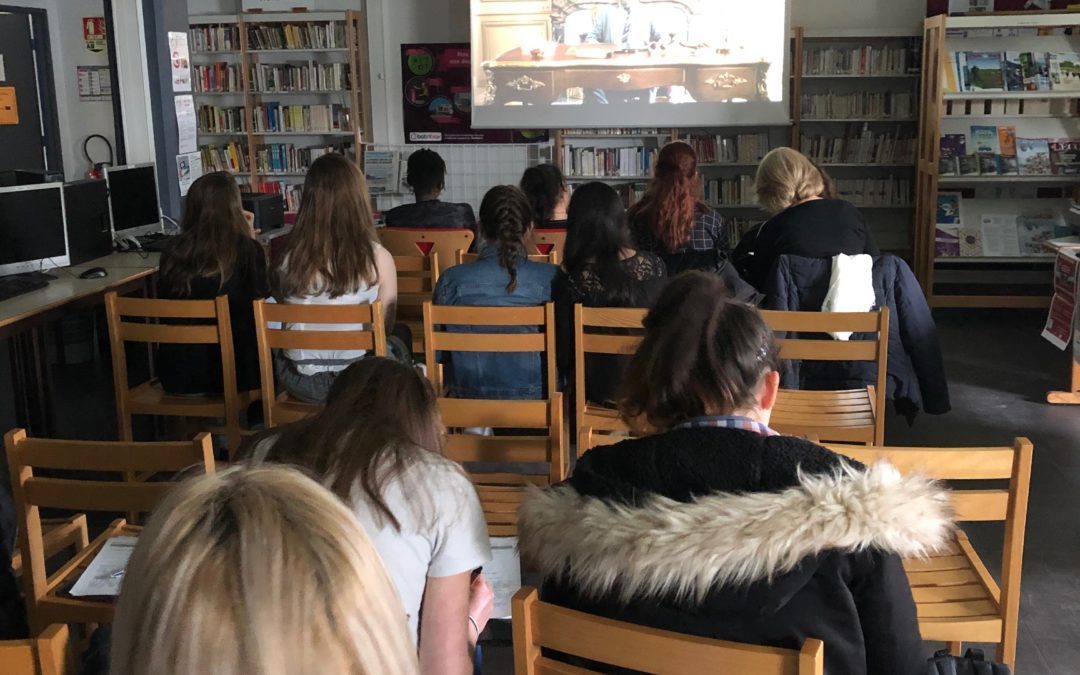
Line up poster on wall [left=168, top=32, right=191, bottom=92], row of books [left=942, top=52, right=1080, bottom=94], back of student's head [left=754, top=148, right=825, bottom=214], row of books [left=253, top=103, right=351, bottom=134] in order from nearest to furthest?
back of student's head [left=754, top=148, right=825, bottom=214], poster on wall [left=168, top=32, right=191, bottom=92], row of books [left=942, top=52, right=1080, bottom=94], row of books [left=253, top=103, right=351, bottom=134]

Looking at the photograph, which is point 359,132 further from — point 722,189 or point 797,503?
point 797,503

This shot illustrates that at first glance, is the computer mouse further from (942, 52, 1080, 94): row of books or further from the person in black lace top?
(942, 52, 1080, 94): row of books

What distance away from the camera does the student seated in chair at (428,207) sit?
505cm

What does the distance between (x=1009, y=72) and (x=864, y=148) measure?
1.05 m

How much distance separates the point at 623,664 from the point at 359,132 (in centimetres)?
709

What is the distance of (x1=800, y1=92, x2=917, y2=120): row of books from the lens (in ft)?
24.1

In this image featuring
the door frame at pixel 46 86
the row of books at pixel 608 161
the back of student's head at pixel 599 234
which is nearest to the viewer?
the back of student's head at pixel 599 234

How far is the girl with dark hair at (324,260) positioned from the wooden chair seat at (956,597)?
6.49ft

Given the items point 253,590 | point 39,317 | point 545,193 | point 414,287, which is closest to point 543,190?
point 545,193

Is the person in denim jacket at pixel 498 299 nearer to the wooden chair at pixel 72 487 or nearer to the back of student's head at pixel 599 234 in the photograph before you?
the back of student's head at pixel 599 234

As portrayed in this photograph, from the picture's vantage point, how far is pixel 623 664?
1.30m

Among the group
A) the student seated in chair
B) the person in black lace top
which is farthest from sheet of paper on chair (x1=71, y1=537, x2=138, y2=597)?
the student seated in chair

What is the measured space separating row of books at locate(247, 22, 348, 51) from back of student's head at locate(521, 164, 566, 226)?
135 inches

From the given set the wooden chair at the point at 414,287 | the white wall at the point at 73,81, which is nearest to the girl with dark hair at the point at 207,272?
the wooden chair at the point at 414,287
